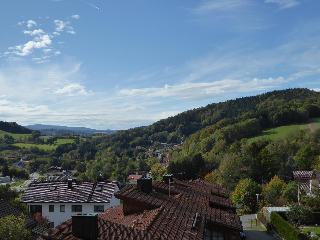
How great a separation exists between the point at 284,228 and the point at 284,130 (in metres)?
81.6

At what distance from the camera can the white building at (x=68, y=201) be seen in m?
56.9

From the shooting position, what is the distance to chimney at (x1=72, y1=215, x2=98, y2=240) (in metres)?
15.6

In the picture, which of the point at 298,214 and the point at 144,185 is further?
the point at 298,214

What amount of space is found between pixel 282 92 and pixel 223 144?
244 feet

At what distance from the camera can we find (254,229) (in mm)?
47844

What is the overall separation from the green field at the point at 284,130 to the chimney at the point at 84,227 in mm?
97100

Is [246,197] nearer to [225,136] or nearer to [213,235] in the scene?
[213,235]

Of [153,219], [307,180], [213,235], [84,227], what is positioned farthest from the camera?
[307,180]

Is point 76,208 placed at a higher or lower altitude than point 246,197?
lower

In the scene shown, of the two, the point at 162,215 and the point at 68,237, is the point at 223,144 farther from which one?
the point at 68,237

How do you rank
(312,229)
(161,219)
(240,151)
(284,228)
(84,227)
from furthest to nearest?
(240,151)
(312,229)
(284,228)
(161,219)
(84,227)

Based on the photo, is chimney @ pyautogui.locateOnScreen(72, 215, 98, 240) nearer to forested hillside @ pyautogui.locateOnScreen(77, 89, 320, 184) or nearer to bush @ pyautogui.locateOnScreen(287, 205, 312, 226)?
bush @ pyautogui.locateOnScreen(287, 205, 312, 226)

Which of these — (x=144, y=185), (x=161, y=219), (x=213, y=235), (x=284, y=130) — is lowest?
(x=213, y=235)

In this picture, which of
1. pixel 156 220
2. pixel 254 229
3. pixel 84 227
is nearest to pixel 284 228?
pixel 254 229
